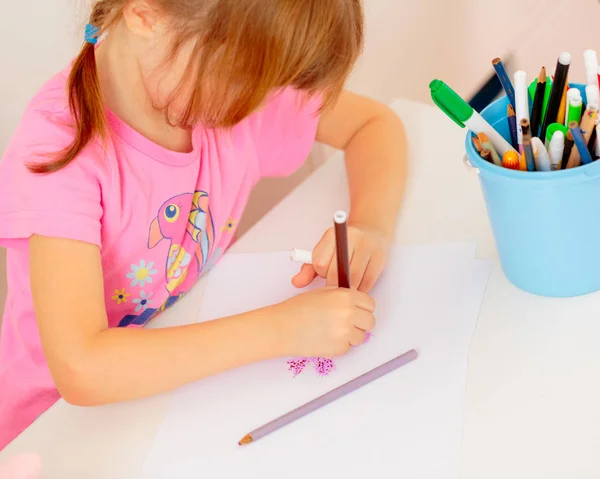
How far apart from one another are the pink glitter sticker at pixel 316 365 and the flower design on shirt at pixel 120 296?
0.22 metres

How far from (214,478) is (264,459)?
0.13 feet

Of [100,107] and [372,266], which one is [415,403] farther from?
[100,107]

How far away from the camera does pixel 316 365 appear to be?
620mm

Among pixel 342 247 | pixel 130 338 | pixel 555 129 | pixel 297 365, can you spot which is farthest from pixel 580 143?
pixel 130 338

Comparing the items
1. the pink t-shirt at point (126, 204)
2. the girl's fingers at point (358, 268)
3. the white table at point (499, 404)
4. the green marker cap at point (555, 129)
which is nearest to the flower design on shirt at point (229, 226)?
the pink t-shirt at point (126, 204)

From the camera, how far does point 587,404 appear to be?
21.3 inches

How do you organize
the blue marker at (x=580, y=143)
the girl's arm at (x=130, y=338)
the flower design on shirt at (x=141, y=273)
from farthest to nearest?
the flower design on shirt at (x=141, y=273), the girl's arm at (x=130, y=338), the blue marker at (x=580, y=143)

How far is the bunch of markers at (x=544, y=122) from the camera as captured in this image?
521 mm

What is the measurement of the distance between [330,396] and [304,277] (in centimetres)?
14

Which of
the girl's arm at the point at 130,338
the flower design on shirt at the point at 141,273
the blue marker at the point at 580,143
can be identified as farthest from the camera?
the flower design on shirt at the point at 141,273

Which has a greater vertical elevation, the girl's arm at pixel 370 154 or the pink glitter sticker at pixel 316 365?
the girl's arm at pixel 370 154

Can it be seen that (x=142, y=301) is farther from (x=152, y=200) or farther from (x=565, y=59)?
(x=565, y=59)

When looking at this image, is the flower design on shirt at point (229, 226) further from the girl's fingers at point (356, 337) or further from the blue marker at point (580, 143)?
the blue marker at point (580, 143)

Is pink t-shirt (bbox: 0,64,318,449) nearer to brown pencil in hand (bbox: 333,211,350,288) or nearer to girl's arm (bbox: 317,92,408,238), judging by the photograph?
girl's arm (bbox: 317,92,408,238)
